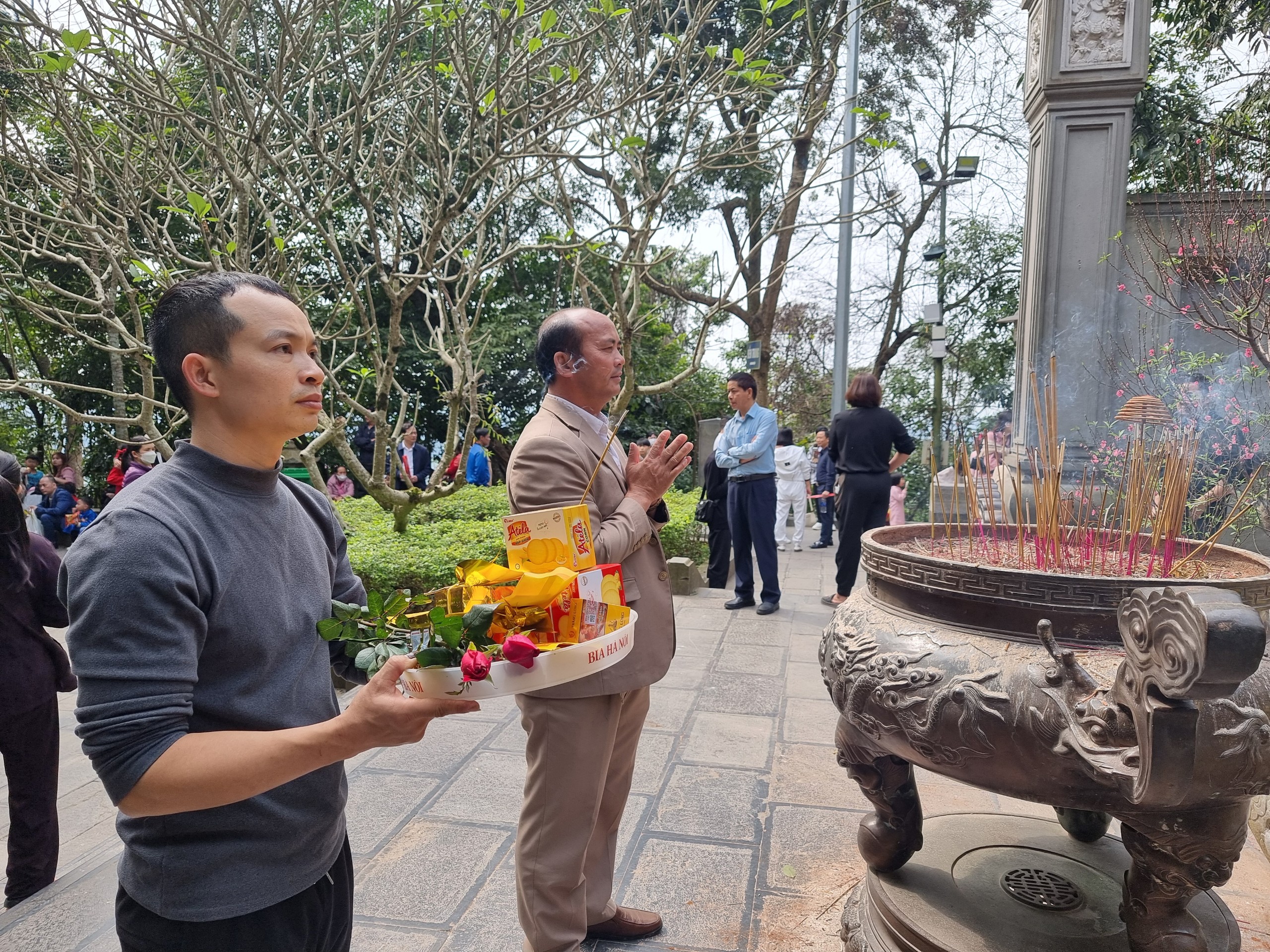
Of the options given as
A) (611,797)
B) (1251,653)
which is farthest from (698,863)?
(1251,653)

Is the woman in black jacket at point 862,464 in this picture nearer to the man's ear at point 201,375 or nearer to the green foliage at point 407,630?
the green foliage at point 407,630

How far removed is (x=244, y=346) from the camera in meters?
1.19

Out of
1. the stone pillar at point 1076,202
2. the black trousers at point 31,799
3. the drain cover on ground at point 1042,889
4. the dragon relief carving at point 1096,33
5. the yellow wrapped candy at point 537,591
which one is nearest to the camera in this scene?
the yellow wrapped candy at point 537,591

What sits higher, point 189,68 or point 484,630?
point 189,68

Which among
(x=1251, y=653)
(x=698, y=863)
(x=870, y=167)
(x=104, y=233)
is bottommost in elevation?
(x=698, y=863)

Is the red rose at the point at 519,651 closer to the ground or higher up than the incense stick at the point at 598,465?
closer to the ground

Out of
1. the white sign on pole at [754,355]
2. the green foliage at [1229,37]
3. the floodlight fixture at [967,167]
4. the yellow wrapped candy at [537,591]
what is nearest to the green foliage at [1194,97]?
the green foliage at [1229,37]

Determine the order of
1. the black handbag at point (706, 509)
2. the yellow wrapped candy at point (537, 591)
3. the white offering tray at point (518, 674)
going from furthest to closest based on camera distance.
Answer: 1. the black handbag at point (706, 509)
2. the yellow wrapped candy at point (537, 591)
3. the white offering tray at point (518, 674)

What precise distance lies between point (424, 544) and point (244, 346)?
461cm

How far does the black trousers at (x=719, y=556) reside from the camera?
6953 millimetres

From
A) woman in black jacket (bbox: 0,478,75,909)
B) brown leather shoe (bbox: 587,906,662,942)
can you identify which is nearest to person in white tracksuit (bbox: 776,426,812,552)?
brown leather shoe (bbox: 587,906,662,942)

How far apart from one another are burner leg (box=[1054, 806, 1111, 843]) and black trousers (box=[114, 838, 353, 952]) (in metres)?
1.98

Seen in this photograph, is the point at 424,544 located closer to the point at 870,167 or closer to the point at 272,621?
the point at 870,167

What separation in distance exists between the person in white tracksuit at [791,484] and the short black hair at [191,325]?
7.73 metres
